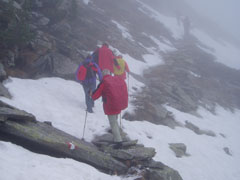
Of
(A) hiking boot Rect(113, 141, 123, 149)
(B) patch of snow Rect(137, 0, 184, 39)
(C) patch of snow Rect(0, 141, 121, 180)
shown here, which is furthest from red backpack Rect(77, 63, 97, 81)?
(B) patch of snow Rect(137, 0, 184, 39)

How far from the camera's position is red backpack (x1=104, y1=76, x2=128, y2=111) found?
738 centimetres

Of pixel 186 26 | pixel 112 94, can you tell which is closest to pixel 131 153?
pixel 112 94

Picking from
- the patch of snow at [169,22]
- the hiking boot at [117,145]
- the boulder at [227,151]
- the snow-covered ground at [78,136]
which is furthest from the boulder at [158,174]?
the patch of snow at [169,22]

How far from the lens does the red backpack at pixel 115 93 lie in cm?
738

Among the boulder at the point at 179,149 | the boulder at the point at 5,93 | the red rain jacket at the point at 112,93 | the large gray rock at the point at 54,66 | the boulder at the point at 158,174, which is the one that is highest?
the red rain jacket at the point at 112,93

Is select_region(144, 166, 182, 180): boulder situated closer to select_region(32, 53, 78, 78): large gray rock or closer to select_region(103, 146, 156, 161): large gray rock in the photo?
select_region(103, 146, 156, 161): large gray rock

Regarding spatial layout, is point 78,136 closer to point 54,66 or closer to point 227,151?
point 54,66

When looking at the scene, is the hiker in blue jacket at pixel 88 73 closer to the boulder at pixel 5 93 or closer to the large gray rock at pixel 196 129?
the boulder at pixel 5 93

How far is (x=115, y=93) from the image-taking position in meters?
7.39

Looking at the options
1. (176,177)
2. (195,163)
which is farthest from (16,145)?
(195,163)

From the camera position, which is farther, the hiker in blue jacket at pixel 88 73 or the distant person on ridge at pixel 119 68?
the distant person on ridge at pixel 119 68

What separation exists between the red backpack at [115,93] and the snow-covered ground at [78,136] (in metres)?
1.94

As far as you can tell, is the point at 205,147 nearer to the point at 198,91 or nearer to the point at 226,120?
the point at 226,120

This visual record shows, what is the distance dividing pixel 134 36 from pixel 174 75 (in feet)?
37.5
